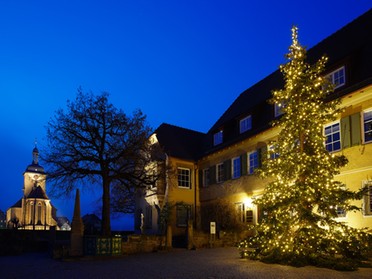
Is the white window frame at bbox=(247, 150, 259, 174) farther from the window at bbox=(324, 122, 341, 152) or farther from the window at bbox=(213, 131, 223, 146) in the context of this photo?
the window at bbox=(324, 122, 341, 152)

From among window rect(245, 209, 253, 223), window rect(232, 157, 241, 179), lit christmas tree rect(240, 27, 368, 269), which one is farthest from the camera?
window rect(232, 157, 241, 179)

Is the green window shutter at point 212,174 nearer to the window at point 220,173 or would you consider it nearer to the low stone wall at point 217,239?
the window at point 220,173

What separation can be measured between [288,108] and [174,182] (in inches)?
629

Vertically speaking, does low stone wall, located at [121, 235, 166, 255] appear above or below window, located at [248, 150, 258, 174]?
below

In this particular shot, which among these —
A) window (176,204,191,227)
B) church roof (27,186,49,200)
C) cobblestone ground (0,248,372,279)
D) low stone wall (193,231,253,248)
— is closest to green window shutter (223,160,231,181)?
window (176,204,191,227)

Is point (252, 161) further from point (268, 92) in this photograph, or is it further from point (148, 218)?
point (148, 218)

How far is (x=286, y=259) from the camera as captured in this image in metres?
13.7

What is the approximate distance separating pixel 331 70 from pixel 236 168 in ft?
32.0

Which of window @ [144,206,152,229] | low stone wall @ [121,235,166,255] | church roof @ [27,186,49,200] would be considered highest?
church roof @ [27,186,49,200]

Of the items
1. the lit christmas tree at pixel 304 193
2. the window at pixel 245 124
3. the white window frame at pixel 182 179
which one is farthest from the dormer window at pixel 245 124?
the lit christmas tree at pixel 304 193

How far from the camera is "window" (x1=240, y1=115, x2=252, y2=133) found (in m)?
26.7

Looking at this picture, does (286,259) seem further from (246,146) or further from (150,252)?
(246,146)

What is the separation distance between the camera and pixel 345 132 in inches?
733

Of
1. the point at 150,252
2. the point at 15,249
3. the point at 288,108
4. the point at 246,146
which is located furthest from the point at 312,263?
the point at 15,249
